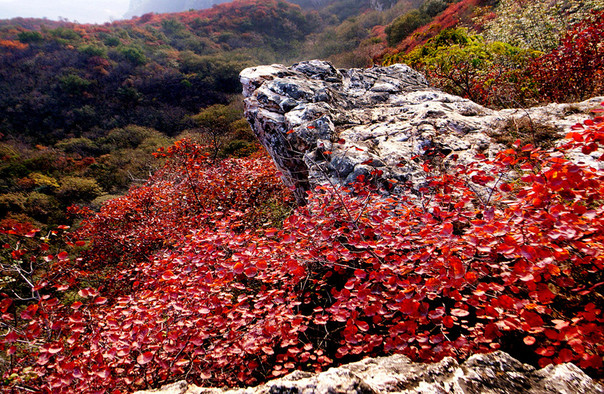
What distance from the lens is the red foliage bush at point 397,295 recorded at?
189 cm

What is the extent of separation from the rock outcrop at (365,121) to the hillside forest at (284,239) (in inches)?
13.7

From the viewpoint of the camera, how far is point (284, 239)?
303 centimetres

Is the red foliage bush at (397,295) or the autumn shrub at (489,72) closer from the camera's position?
the red foliage bush at (397,295)

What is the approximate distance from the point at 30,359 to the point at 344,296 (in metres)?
5.32

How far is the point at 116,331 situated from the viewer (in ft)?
10.4

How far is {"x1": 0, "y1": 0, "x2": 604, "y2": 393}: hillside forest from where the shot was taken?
79.4 inches

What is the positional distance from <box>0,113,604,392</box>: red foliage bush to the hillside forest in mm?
25

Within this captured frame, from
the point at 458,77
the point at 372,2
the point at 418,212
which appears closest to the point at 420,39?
the point at 458,77

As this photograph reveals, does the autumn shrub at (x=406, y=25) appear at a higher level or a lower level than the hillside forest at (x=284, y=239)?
higher

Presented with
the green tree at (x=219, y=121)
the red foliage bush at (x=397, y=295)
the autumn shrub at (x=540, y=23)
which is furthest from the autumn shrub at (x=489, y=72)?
the green tree at (x=219, y=121)

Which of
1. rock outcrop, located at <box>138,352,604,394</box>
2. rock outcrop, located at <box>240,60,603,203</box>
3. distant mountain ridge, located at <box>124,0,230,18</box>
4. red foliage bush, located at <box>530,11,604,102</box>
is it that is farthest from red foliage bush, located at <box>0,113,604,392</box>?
distant mountain ridge, located at <box>124,0,230,18</box>

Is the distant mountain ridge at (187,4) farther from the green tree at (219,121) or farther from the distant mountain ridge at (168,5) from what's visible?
the green tree at (219,121)

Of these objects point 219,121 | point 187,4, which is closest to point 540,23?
point 219,121

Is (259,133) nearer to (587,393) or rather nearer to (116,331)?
(116,331)
